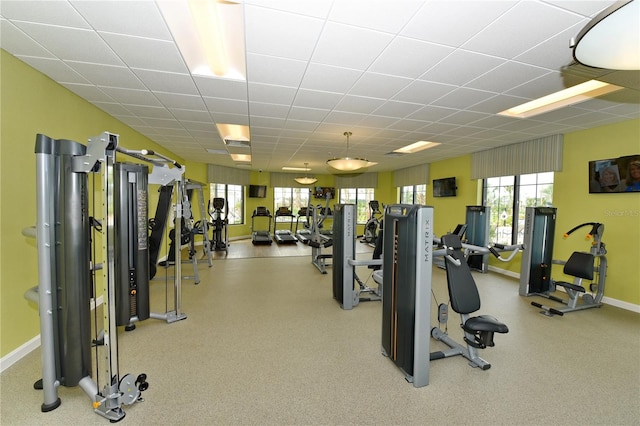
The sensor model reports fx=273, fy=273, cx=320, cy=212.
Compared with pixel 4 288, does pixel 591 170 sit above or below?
above

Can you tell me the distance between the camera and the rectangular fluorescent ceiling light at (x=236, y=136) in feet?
17.7

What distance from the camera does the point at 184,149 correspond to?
669 cm

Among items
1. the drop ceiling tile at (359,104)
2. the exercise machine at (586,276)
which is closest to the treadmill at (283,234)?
the drop ceiling tile at (359,104)

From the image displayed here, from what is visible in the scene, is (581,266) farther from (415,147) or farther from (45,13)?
(45,13)

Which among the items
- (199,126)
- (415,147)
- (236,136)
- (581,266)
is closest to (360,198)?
(415,147)

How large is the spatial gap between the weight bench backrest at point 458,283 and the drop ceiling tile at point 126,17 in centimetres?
279

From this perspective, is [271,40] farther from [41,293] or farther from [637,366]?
[637,366]

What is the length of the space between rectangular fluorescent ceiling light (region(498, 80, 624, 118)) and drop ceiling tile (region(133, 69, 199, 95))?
4.03m

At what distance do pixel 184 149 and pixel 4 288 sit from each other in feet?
16.2

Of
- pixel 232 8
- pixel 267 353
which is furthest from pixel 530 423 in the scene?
pixel 232 8

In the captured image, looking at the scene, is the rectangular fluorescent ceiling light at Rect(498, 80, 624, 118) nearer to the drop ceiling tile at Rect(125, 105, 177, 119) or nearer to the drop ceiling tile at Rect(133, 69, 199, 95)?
the drop ceiling tile at Rect(133, 69, 199, 95)

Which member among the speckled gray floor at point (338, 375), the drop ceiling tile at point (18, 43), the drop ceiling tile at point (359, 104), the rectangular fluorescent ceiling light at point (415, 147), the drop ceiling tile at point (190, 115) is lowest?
the speckled gray floor at point (338, 375)

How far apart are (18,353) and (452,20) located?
449cm

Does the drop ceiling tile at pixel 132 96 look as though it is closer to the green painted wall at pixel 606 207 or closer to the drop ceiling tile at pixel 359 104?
the drop ceiling tile at pixel 359 104
